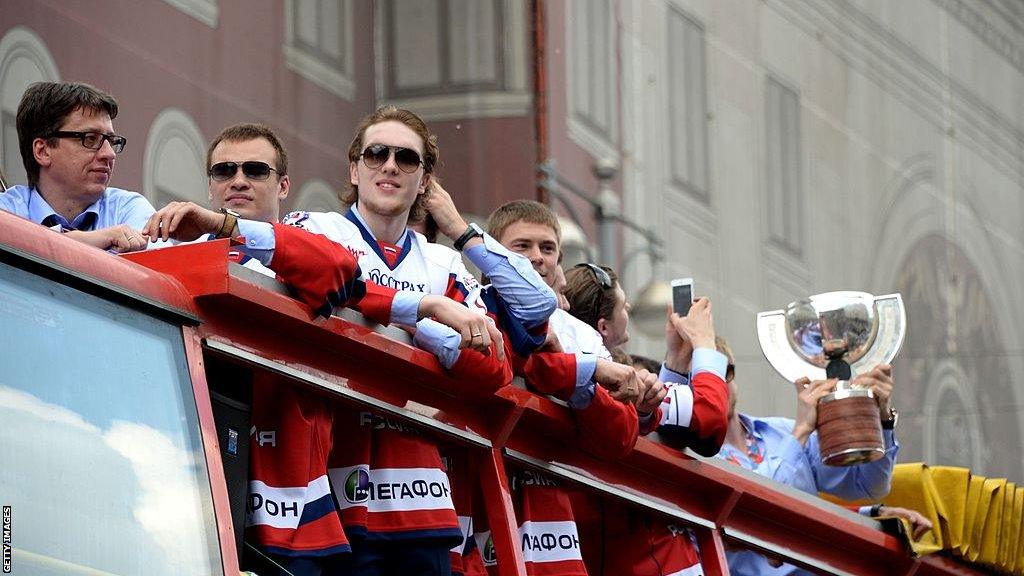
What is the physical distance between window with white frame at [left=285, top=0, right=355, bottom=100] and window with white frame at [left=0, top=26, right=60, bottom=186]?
2.79 meters

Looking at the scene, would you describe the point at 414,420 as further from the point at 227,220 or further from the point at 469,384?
the point at 227,220

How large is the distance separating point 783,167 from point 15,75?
36.7ft

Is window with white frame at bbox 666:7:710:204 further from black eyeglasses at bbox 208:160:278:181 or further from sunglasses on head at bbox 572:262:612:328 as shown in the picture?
black eyeglasses at bbox 208:160:278:181

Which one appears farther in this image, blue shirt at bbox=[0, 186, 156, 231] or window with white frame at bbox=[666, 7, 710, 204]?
window with white frame at bbox=[666, 7, 710, 204]

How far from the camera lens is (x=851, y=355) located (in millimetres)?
7352

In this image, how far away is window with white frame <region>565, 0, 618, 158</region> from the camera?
48.4 ft

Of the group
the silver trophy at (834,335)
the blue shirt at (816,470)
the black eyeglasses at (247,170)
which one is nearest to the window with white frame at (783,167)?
the silver trophy at (834,335)

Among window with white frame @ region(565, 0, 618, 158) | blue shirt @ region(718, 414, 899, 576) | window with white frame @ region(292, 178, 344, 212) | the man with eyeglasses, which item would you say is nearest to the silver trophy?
blue shirt @ region(718, 414, 899, 576)

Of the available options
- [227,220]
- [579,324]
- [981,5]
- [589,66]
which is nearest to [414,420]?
[227,220]

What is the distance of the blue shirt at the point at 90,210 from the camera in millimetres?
4699

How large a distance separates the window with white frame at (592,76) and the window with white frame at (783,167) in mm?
3347

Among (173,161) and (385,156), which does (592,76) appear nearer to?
(173,161)

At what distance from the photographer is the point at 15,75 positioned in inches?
338

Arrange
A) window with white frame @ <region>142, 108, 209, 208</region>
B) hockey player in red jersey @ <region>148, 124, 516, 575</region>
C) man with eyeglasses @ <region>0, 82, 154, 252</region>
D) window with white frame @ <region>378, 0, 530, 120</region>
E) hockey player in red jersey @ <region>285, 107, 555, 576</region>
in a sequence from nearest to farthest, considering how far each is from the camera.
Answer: hockey player in red jersey @ <region>148, 124, 516, 575</region> → hockey player in red jersey @ <region>285, 107, 555, 576</region> → man with eyeglasses @ <region>0, 82, 154, 252</region> → window with white frame @ <region>142, 108, 209, 208</region> → window with white frame @ <region>378, 0, 530, 120</region>
